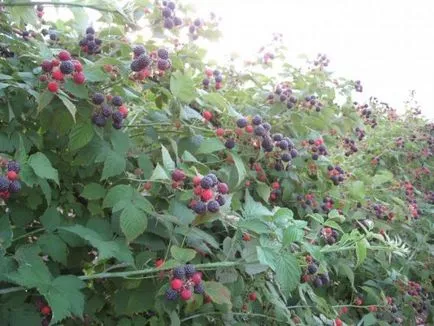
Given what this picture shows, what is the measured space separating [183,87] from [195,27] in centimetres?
70

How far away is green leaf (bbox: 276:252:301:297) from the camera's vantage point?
1.58 m

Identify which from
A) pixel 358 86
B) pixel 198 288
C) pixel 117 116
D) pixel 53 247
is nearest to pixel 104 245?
pixel 53 247

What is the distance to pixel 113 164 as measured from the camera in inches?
70.2

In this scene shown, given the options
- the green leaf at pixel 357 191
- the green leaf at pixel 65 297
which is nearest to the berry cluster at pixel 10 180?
the green leaf at pixel 65 297

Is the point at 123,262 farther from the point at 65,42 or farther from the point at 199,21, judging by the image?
the point at 199,21

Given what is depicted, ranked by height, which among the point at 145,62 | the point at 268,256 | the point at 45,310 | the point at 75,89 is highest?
the point at 145,62

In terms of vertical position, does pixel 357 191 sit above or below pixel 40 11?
below

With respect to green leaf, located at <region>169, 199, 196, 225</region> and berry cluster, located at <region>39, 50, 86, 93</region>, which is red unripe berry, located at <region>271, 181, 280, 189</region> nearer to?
green leaf, located at <region>169, 199, 196, 225</region>

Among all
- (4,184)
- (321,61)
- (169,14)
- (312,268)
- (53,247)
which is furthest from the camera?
(321,61)

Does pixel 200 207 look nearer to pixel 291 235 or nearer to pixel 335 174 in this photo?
pixel 291 235

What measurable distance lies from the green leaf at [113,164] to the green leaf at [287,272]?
0.72 m

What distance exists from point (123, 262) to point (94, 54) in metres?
1.00

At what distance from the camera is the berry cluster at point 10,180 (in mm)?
1396

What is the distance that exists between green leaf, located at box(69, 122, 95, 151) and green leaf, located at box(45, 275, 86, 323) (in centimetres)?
52
